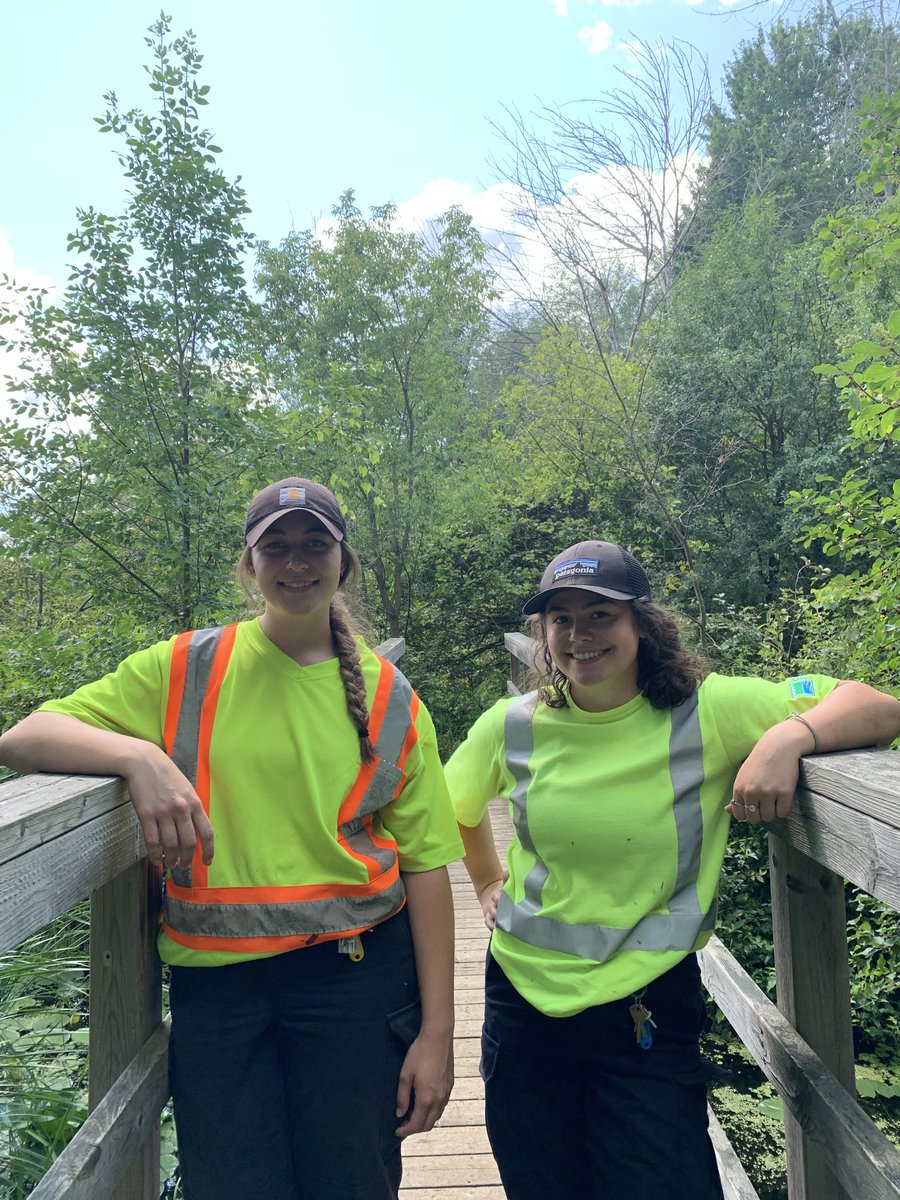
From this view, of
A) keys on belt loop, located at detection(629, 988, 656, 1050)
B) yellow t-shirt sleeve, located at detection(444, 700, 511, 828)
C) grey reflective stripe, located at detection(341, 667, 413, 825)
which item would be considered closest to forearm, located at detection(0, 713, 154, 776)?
grey reflective stripe, located at detection(341, 667, 413, 825)

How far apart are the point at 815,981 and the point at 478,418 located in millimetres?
12858

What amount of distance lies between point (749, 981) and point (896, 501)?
2120 millimetres

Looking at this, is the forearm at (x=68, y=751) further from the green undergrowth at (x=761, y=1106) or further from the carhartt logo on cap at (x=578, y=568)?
the green undergrowth at (x=761, y=1106)

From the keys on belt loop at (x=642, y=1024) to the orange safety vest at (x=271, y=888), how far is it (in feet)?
1.39

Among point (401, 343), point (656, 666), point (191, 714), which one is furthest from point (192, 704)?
point (401, 343)

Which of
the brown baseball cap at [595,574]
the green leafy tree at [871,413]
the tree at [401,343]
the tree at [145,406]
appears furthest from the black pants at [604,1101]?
the tree at [401,343]

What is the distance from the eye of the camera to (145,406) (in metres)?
5.02

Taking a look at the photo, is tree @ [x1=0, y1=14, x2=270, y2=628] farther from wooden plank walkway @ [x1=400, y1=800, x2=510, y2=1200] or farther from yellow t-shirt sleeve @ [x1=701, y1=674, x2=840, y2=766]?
yellow t-shirt sleeve @ [x1=701, y1=674, x2=840, y2=766]

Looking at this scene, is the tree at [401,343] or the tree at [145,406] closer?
the tree at [145,406]

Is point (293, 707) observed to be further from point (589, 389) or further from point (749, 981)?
point (589, 389)

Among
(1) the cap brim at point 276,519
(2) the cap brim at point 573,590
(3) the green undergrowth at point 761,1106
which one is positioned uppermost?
(1) the cap brim at point 276,519

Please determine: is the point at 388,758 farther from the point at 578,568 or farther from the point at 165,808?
the point at 578,568

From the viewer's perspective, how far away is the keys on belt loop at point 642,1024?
149 centimetres

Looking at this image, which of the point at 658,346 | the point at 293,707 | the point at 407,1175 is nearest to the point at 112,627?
the point at 407,1175
